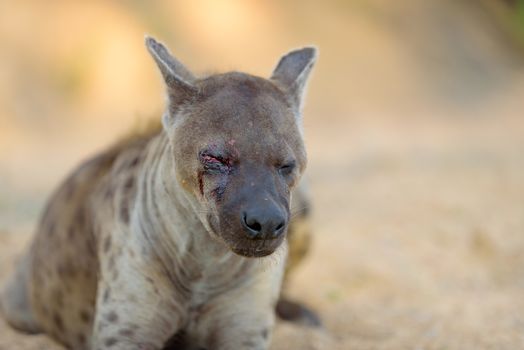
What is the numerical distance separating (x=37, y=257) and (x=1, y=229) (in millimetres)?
2531

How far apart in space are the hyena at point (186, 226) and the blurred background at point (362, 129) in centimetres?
67

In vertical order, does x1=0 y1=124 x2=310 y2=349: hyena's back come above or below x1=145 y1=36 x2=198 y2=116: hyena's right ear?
below

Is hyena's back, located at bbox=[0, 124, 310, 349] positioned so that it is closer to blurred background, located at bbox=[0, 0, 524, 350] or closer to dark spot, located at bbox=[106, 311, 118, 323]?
blurred background, located at bbox=[0, 0, 524, 350]

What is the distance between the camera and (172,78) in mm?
4891

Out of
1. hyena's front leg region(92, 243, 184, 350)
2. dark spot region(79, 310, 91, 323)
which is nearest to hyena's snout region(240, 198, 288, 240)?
hyena's front leg region(92, 243, 184, 350)

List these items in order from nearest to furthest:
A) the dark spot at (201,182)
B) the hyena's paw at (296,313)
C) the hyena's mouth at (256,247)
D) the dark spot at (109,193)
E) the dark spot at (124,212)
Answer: the hyena's mouth at (256,247) < the dark spot at (201,182) < the dark spot at (124,212) < the dark spot at (109,193) < the hyena's paw at (296,313)

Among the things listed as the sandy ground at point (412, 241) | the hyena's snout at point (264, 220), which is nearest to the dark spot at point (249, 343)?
the sandy ground at point (412, 241)

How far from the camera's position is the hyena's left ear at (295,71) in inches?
199

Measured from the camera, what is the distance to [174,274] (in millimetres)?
5129

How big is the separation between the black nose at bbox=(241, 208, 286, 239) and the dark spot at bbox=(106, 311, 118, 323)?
45.9 inches

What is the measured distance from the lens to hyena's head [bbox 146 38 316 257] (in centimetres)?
432

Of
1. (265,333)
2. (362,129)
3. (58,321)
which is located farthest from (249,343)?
(362,129)

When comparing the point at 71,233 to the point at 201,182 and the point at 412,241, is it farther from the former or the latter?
the point at 412,241

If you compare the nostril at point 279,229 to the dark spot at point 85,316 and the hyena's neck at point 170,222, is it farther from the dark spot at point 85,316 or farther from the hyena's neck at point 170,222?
the dark spot at point 85,316
